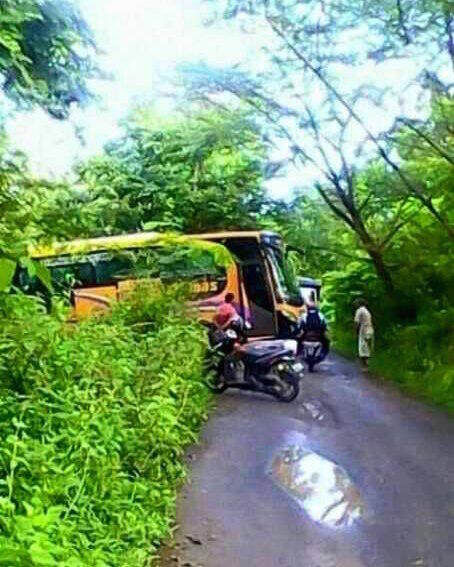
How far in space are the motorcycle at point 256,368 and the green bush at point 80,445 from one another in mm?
4806

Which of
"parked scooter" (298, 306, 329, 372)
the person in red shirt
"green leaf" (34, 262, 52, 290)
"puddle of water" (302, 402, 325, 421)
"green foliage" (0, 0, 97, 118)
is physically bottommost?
"puddle of water" (302, 402, 325, 421)

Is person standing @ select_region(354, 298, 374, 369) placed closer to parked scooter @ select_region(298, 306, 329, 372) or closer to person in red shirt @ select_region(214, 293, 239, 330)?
parked scooter @ select_region(298, 306, 329, 372)

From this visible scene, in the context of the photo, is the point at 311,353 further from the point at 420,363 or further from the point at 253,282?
the point at 420,363

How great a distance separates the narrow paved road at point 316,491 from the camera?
17.9ft

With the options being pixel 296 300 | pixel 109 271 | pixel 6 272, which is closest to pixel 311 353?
pixel 296 300

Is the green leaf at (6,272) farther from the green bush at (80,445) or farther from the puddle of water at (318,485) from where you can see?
the puddle of water at (318,485)

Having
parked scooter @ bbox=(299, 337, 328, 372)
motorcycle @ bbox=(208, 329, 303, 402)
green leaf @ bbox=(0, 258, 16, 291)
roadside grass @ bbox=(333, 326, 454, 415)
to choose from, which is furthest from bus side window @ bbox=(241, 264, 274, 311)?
green leaf @ bbox=(0, 258, 16, 291)

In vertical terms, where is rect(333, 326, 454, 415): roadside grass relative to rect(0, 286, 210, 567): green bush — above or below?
below

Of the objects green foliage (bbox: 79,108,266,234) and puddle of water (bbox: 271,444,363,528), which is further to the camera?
green foliage (bbox: 79,108,266,234)

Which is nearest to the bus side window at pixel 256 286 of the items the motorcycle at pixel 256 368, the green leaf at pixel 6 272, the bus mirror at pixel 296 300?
the bus mirror at pixel 296 300

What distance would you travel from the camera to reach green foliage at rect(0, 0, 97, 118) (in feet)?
21.3

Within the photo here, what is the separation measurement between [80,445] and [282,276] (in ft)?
42.3

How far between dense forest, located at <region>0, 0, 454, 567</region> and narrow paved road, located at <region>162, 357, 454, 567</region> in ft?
1.34

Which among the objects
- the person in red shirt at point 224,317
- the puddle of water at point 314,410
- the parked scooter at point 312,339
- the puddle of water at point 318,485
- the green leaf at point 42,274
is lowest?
the puddle of water at point 314,410
